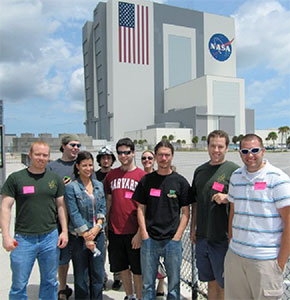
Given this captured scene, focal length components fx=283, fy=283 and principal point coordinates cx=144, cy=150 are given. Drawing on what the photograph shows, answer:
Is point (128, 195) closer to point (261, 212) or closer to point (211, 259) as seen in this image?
point (211, 259)

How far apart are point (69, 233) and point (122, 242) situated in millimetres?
628

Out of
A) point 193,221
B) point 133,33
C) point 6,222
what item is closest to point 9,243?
point 6,222

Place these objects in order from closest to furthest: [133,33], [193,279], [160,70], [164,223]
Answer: [164,223] < [193,279] < [133,33] < [160,70]

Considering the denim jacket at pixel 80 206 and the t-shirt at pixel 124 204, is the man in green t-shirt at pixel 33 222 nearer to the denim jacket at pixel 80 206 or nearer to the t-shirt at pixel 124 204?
the denim jacket at pixel 80 206

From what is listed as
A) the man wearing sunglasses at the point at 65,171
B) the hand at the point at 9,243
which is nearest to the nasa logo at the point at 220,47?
the man wearing sunglasses at the point at 65,171

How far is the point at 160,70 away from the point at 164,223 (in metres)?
82.0

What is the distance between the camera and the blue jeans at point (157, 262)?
2990mm

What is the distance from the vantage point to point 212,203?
2.89 meters

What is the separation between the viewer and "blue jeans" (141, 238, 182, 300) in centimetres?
299

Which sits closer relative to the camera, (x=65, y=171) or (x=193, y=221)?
(x=193, y=221)

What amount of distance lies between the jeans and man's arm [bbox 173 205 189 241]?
925 mm

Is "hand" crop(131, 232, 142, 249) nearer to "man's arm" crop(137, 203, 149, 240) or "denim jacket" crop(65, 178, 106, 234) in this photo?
"man's arm" crop(137, 203, 149, 240)

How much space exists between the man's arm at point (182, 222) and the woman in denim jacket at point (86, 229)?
87 cm

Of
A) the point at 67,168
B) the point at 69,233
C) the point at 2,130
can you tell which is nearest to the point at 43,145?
the point at 67,168
